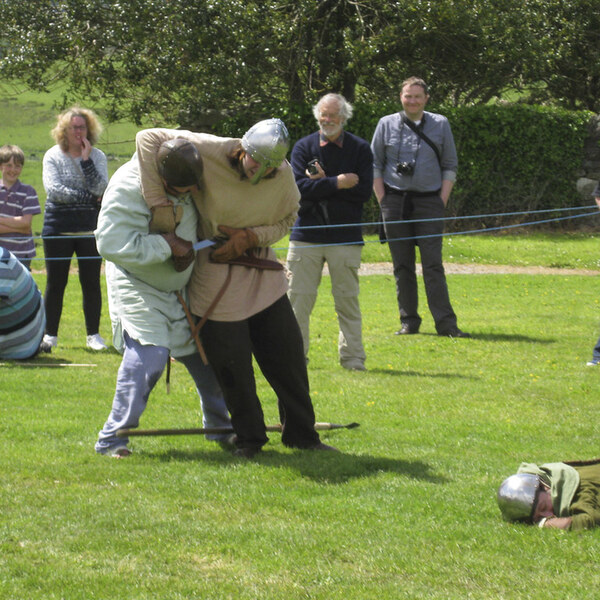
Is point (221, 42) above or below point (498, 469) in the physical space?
above

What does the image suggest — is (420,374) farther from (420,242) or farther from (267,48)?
(267,48)

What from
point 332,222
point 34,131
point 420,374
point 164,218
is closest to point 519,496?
point 164,218

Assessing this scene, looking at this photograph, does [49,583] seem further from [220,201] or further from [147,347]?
[220,201]

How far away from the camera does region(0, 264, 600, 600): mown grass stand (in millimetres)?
4133

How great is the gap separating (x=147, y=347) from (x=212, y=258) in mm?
632

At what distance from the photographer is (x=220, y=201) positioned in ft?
19.4

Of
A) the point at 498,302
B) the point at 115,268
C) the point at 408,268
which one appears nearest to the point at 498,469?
the point at 115,268

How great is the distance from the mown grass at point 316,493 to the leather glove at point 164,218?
133cm

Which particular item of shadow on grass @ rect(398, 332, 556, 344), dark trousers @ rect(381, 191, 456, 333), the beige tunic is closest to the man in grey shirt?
dark trousers @ rect(381, 191, 456, 333)

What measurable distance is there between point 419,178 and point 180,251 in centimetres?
517

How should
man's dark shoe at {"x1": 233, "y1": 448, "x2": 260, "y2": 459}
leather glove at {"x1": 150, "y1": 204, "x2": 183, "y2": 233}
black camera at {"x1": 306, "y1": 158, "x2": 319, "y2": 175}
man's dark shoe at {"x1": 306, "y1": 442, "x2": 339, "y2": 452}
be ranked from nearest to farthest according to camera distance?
leather glove at {"x1": 150, "y1": 204, "x2": 183, "y2": 233}
man's dark shoe at {"x1": 233, "y1": 448, "x2": 260, "y2": 459}
man's dark shoe at {"x1": 306, "y1": 442, "x2": 339, "y2": 452}
black camera at {"x1": 306, "y1": 158, "x2": 319, "y2": 175}

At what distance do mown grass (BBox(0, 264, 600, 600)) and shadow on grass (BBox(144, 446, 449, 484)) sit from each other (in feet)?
0.05

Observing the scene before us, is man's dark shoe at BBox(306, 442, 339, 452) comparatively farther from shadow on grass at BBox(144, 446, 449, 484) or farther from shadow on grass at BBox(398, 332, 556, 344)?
shadow on grass at BBox(398, 332, 556, 344)

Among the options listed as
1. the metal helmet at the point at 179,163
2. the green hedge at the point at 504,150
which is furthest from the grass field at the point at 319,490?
the green hedge at the point at 504,150
